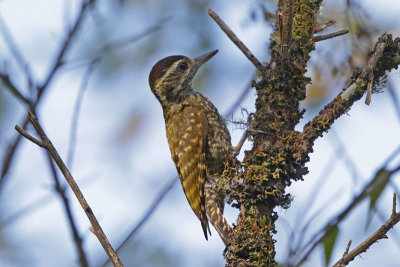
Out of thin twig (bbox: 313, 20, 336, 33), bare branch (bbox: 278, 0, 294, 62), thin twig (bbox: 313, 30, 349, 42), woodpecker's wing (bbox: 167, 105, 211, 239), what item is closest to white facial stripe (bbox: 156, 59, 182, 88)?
woodpecker's wing (bbox: 167, 105, 211, 239)

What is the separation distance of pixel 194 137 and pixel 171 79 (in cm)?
75

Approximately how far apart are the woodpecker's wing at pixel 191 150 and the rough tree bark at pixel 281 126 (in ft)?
4.37

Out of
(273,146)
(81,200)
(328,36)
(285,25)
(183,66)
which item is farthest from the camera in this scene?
(183,66)

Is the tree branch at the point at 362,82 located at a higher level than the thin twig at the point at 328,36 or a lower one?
lower

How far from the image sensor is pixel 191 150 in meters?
4.80

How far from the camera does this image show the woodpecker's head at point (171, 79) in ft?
17.2

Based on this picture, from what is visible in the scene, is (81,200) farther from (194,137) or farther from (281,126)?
(194,137)

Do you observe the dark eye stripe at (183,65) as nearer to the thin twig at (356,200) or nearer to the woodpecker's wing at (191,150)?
the woodpecker's wing at (191,150)

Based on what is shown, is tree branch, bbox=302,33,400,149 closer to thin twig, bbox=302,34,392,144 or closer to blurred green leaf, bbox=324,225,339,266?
thin twig, bbox=302,34,392,144

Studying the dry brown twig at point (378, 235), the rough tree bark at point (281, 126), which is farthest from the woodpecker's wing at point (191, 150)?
the dry brown twig at point (378, 235)

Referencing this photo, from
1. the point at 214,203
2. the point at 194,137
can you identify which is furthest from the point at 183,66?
the point at 214,203

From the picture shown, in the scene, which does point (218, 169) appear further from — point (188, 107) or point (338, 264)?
point (338, 264)

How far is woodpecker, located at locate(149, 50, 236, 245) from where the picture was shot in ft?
14.7

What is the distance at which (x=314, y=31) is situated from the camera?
3.42m
